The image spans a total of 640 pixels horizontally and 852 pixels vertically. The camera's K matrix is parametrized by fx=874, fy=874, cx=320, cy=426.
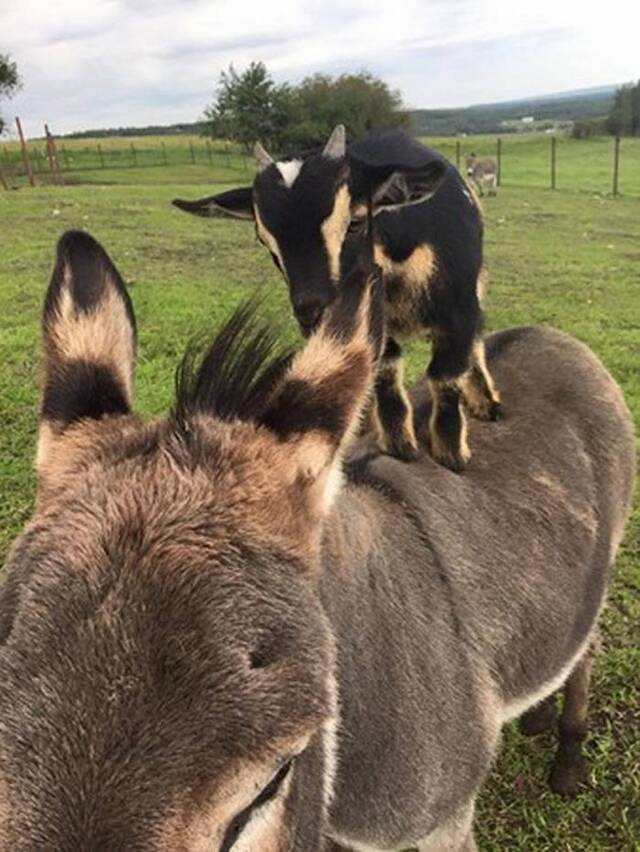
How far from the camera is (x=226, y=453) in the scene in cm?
164

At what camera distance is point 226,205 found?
4.31 metres

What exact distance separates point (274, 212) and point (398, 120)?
39.8 m

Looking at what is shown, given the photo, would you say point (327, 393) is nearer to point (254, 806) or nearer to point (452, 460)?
point (254, 806)

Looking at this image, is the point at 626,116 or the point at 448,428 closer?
the point at 448,428

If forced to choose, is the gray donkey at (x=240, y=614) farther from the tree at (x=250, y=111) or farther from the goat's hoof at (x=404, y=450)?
the tree at (x=250, y=111)

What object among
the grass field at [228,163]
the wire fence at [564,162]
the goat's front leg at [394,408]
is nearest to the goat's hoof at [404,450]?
the goat's front leg at [394,408]

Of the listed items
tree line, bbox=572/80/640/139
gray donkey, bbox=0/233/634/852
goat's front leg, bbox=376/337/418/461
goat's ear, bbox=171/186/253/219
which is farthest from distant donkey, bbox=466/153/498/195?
tree line, bbox=572/80/640/139

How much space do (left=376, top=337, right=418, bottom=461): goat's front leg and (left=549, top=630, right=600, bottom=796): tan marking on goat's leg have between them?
52.9 inches

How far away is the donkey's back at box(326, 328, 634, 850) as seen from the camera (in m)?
2.32

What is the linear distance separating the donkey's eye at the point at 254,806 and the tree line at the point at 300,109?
41965mm

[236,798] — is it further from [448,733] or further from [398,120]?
[398,120]

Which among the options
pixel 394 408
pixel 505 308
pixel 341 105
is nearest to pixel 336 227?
pixel 394 408

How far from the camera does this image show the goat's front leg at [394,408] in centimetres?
342

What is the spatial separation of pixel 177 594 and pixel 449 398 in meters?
2.40
